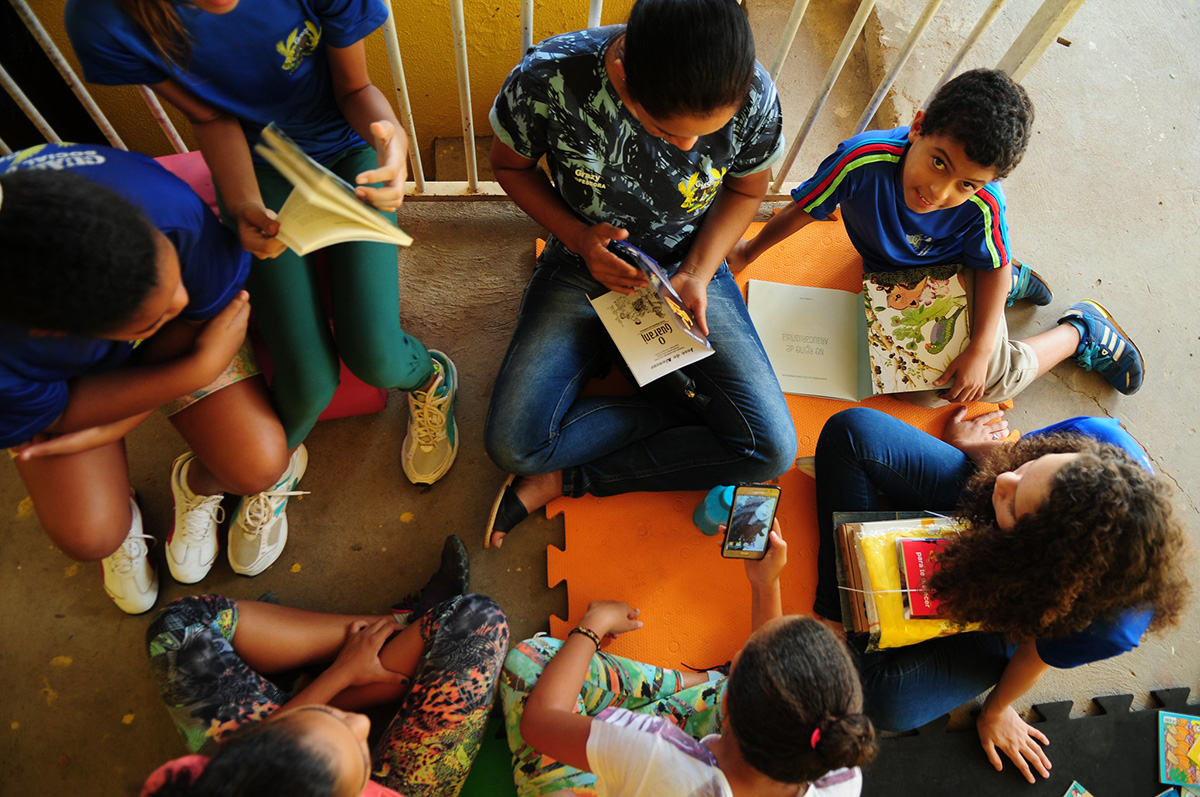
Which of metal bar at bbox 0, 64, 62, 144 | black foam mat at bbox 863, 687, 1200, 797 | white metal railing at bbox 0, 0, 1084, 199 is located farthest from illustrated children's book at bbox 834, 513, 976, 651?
metal bar at bbox 0, 64, 62, 144

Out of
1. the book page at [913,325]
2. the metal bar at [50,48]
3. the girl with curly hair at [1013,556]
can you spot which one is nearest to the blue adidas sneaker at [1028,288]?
the book page at [913,325]

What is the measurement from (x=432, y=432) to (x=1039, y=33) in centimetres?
212

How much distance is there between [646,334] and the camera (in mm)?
1779

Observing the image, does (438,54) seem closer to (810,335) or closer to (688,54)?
(810,335)

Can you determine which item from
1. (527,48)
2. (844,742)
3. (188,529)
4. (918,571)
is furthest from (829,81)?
(188,529)

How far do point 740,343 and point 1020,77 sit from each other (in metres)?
1.30

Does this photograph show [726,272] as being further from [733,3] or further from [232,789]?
[232,789]

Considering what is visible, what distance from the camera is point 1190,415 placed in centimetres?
222

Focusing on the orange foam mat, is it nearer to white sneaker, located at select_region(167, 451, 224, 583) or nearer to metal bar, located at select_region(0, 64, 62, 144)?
white sneaker, located at select_region(167, 451, 224, 583)

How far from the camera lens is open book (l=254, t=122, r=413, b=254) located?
111 centimetres

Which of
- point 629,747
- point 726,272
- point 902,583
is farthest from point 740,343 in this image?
point 629,747

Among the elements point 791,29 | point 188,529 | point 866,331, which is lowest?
point 188,529

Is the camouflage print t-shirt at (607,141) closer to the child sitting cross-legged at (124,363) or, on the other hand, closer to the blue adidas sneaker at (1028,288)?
the child sitting cross-legged at (124,363)

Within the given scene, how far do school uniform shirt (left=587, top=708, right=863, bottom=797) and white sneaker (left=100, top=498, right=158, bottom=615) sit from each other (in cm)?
126
